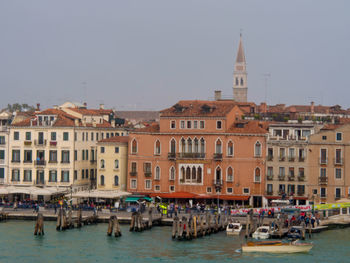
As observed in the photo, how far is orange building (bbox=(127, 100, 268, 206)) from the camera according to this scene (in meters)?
77.6

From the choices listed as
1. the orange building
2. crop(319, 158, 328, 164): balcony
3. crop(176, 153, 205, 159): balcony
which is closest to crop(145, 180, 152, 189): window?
the orange building

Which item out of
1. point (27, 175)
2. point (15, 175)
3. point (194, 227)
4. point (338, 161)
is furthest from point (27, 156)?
point (338, 161)

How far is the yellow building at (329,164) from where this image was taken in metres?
76.1

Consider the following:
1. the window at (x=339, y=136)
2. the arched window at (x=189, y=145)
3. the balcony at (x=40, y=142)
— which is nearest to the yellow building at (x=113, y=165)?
the balcony at (x=40, y=142)

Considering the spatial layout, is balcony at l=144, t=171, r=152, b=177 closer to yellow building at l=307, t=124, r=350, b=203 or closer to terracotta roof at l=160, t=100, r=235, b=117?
terracotta roof at l=160, t=100, r=235, b=117

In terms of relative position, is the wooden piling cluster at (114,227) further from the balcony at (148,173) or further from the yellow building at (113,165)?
the yellow building at (113,165)

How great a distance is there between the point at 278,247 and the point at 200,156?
20622 mm

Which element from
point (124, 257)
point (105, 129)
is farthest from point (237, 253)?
point (105, 129)

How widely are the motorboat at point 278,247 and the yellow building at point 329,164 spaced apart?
17.3 meters

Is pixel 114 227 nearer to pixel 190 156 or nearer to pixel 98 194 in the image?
pixel 98 194

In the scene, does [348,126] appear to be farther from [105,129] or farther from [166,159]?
[105,129]

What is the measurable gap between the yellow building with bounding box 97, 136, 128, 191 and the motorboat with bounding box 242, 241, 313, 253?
24.8 metres

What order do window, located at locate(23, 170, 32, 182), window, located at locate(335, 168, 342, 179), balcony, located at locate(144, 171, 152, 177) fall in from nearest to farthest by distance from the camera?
window, located at locate(335, 168, 342, 179) → balcony, located at locate(144, 171, 152, 177) → window, located at locate(23, 170, 32, 182)

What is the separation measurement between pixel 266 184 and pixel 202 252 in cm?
1994
